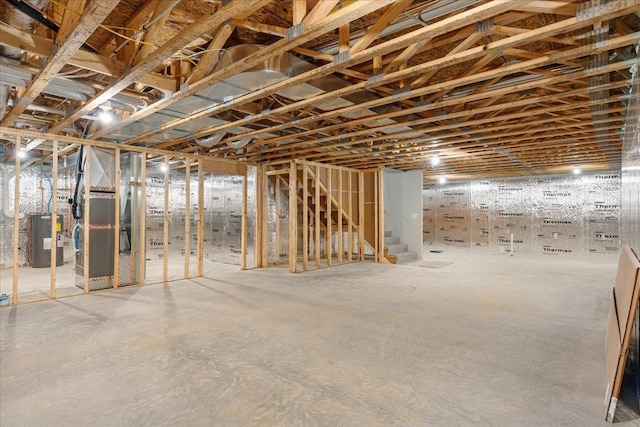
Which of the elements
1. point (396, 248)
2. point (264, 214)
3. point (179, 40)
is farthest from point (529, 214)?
point (179, 40)

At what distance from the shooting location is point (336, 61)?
2.48 metres

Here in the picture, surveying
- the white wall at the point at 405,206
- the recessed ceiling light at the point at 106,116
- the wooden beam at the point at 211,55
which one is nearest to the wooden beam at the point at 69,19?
the wooden beam at the point at 211,55

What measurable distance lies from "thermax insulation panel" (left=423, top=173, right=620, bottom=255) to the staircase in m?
3.80

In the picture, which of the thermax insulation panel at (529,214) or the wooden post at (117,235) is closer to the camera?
the wooden post at (117,235)

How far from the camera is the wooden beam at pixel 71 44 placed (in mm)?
1872

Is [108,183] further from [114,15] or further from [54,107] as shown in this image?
[114,15]

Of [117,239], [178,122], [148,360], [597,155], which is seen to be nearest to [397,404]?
[148,360]

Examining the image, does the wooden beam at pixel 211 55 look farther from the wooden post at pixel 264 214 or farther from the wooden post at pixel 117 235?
the wooden post at pixel 264 214

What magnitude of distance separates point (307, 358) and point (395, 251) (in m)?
5.71

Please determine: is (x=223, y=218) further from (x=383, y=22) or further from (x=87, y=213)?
(x=383, y=22)

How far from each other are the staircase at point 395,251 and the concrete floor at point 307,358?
9.02 feet

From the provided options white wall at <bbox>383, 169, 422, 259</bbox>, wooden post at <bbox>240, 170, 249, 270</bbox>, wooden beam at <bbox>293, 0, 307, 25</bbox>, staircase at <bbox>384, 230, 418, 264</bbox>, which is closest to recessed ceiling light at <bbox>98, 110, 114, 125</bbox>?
wooden post at <bbox>240, 170, 249, 270</bbox>

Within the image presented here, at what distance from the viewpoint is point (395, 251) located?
315 inches

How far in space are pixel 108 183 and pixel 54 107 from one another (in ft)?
4.19
